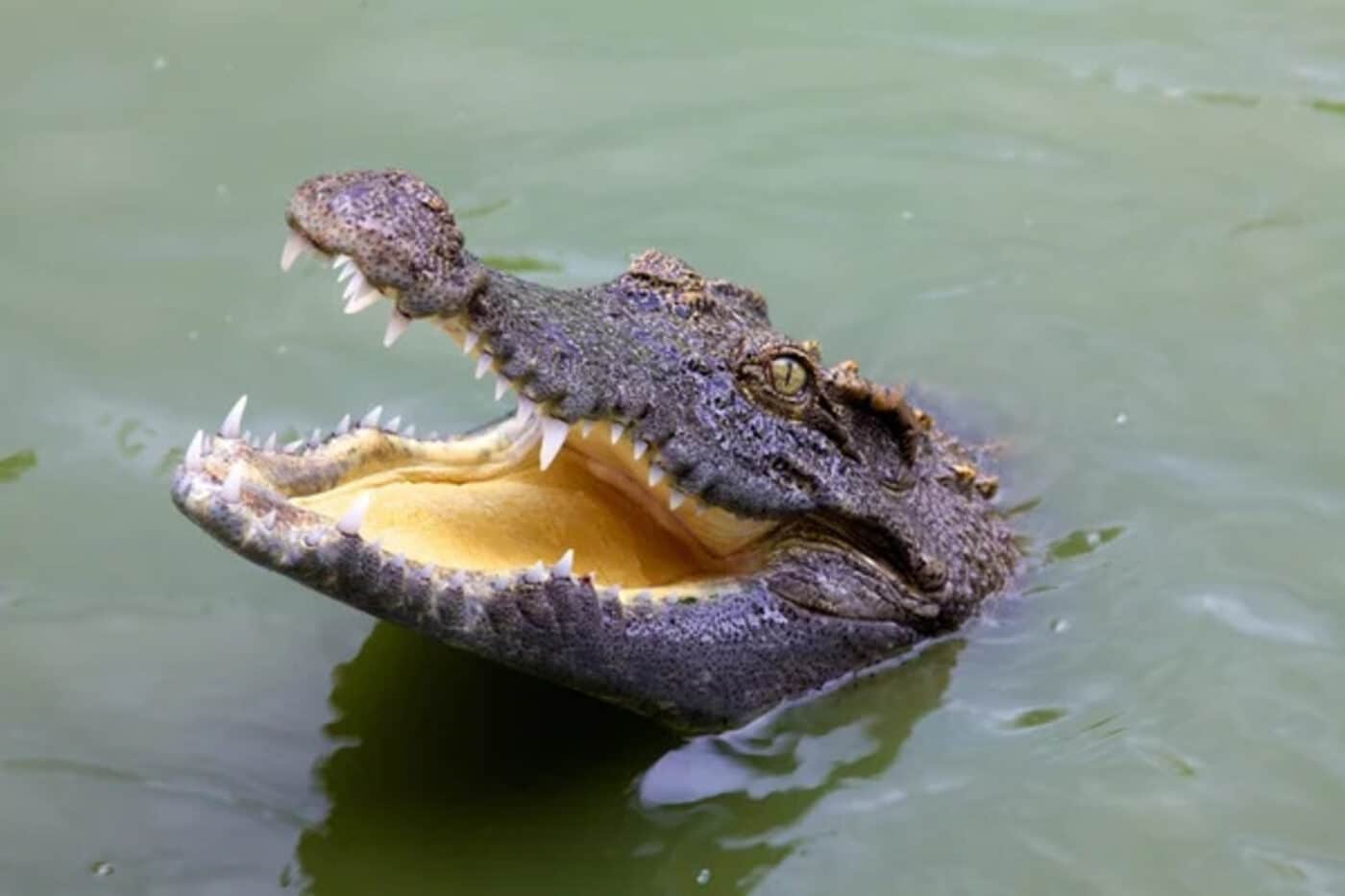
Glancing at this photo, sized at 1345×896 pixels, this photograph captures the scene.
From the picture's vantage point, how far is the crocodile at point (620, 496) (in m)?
3.86

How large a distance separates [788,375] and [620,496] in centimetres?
58

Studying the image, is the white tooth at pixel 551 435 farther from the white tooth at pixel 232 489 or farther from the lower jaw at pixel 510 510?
the white tooth at pixel 232 489

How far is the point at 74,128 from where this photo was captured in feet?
23.1

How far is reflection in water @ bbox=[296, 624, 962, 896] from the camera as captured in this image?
14.2ft

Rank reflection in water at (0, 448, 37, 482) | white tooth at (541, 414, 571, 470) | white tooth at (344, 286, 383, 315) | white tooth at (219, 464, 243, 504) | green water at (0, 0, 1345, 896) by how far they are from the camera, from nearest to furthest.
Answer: white tooth at (219, 464, 243, 504) → white tooth at (344, 286, 383, 315) → white tooth at (541, 414, 571, 470) → green water at (0, 0, 1345, 896) → reflection in water at (0, 448, 37, 482)

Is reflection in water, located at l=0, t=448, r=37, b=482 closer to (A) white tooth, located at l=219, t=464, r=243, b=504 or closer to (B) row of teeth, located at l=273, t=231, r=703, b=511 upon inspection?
(B) row of teeth, located at l=273, t=231, r=703, b=511

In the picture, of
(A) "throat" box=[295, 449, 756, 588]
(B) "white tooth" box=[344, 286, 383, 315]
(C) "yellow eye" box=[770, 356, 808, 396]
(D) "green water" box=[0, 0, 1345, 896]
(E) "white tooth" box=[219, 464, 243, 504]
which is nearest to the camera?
(E) "white tooth" box=[219, 464, 243, 504]

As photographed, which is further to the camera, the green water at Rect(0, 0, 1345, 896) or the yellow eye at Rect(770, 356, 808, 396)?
the yellow eye at Rect(770, 356, 808, 396)

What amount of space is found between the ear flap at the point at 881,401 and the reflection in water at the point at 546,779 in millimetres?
645

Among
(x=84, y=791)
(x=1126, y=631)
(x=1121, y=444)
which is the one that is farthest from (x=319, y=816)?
(x=1121, y=444)

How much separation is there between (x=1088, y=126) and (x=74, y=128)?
13.4 feet

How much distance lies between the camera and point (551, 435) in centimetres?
418

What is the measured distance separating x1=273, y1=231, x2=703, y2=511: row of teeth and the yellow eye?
37 centimetres

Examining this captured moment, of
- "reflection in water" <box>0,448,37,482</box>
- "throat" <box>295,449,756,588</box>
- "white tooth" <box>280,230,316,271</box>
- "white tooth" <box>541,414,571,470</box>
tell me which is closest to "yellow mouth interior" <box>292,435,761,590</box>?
"throat" <box>295,449,756,588</box>
